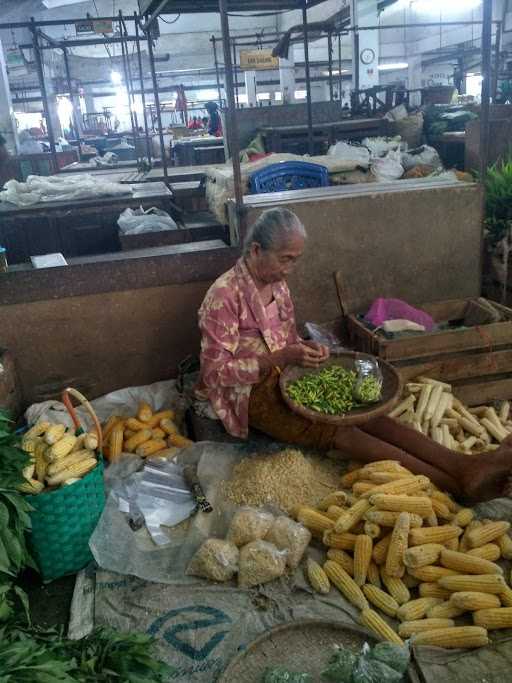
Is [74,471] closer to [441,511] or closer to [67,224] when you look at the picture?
[441,511]

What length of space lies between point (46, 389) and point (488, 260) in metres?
4.06

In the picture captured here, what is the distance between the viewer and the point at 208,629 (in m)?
2.50

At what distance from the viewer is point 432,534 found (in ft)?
8.89

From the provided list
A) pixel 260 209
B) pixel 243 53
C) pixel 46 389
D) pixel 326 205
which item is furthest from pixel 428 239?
pixel 243 53

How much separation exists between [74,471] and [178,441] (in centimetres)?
110

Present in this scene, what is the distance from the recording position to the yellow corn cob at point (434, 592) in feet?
8.39

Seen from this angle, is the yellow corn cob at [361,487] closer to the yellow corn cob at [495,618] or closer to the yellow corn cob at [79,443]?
the yellow corn cob at [495,618]

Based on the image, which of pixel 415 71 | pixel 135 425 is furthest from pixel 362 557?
pixel 415 71

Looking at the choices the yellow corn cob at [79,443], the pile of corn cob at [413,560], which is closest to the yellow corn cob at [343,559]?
the pile of corn cob at [413,560]

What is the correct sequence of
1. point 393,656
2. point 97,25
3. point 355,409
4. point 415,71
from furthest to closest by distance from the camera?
point 415,71
point 97,25
point 355,409
point 393,656

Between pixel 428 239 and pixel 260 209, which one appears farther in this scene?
pixel 428 239

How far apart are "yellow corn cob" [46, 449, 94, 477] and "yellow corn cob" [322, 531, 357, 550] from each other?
124 cm

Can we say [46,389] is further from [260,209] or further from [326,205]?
[326,205]

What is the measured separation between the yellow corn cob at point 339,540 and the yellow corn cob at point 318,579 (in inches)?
5.0
